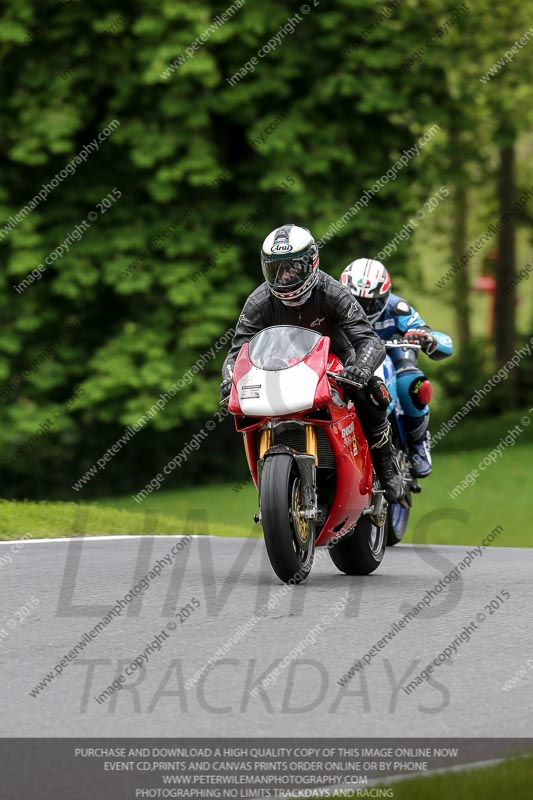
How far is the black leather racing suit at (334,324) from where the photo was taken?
8250 mm

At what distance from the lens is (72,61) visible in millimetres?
22562

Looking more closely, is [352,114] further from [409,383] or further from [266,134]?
[409,383]

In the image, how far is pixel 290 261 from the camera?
7.96 metres

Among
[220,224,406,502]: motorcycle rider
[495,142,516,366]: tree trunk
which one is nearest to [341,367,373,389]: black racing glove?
[220,224,406,502]: motorcycle rider

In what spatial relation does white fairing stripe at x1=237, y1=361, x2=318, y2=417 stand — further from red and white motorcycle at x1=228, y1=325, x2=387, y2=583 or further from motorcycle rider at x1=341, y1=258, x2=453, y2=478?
motorcycle rider at x1=341, y1=258, x2=453, y2=478

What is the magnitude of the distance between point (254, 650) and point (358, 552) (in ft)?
8.22

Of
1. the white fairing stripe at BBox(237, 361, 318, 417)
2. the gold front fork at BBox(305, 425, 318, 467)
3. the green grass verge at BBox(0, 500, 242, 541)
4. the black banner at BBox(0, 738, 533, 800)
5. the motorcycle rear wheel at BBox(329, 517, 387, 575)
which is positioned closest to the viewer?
Result: the black banner at BBox(0, 738, 533, 800)

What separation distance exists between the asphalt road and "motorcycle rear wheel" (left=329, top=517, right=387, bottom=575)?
126 millimetres

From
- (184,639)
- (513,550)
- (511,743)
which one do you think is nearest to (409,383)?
(513,550)

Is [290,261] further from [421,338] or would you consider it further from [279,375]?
[421,338]

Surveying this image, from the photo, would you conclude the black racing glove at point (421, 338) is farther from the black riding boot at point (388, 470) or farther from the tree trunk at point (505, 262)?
the tree trunk at point (505, 262)

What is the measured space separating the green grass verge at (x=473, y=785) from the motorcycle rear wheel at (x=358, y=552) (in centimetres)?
397

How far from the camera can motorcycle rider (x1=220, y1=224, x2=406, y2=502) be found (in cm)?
798

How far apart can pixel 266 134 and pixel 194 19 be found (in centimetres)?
217
